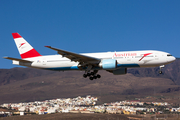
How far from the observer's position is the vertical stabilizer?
5397 cm

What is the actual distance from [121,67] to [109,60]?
2735 mm

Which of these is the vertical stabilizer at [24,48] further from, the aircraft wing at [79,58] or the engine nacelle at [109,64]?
the engine nacelle at [109,64]

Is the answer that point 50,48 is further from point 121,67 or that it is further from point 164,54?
point 164,54

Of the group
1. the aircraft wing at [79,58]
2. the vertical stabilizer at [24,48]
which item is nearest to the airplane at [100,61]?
the aircraft wing at [79,58]

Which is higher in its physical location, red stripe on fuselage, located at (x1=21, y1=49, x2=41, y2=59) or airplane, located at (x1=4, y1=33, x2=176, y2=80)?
red stripe on fuselage, located at (x1=21, y1=49, x2=41, y2=59)

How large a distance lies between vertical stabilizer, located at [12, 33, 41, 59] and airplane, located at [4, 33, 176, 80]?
1.30m

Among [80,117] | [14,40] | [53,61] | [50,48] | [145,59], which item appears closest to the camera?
[50,48]

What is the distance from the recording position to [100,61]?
4778cm

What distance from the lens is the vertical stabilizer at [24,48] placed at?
54.0m

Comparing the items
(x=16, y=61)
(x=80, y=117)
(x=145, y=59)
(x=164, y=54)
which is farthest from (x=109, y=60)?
(x=80, y=117)

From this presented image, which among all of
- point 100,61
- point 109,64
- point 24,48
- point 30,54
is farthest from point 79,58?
point 24,48

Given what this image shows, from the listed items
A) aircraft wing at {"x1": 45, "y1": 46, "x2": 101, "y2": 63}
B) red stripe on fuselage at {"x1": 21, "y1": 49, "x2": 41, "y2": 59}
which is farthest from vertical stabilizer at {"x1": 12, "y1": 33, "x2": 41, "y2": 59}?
aircraft wing at {"x1": 45, "y1": 46, "x2": 101, "y2": 63}

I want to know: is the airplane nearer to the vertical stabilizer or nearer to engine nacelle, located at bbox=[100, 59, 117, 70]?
engine nacelle, located at bbox=[100, 59, 117, 70]

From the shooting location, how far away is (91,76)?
2051 inches
